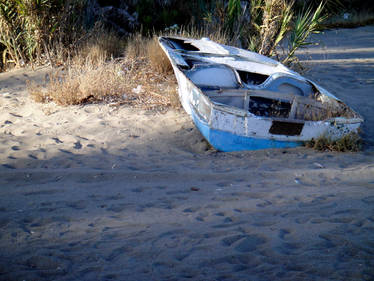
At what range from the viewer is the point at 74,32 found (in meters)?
7.77

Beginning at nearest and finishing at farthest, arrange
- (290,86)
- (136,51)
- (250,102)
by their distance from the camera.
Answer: (250,102) → (290,86) → (136,51)

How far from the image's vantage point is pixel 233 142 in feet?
13.8

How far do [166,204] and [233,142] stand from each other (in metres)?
1.47

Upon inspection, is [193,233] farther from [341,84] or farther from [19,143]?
[341,84]

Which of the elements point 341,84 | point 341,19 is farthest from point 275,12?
point 341,19

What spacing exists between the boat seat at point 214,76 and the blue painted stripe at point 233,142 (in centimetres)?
146

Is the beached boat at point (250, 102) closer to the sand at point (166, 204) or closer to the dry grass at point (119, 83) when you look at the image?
the sand at point (166, 204)

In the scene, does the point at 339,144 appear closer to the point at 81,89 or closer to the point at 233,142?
the point at 233,142

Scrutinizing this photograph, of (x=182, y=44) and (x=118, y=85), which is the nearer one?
(x=118, y=85)

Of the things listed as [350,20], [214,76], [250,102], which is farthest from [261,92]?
[350,20]

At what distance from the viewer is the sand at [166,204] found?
227 centimetres

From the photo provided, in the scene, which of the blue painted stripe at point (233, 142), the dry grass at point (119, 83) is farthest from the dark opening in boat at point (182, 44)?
the blue painted stripe at point (233, 142)

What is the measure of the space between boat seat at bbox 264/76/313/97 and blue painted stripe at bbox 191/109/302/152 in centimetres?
139

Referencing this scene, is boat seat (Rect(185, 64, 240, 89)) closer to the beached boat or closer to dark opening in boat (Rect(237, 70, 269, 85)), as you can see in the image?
the beached boat
